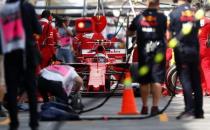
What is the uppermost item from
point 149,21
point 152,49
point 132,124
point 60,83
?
point 149,21

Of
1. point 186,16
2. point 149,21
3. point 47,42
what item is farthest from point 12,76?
point 47,42

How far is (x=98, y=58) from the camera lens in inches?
655

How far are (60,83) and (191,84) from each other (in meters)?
2.10

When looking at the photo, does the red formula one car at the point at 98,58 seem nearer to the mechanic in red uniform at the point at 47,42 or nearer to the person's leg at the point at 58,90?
the mechanic in red uniform at the point at 47,42

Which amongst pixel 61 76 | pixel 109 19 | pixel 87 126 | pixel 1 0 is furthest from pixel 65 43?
pixel 87 126

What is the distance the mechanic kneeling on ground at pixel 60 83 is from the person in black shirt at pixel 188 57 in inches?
72.7

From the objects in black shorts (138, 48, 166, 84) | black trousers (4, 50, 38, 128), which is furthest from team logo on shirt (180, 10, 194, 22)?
black trousers (4, 50, 38, 128)

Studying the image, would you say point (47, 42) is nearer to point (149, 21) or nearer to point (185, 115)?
point (149, 21)

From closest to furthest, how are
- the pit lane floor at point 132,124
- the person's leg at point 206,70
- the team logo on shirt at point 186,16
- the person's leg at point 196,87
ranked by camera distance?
the pit lane floor at point 132,124 → the person's leg at point 196,87 → the team logo on shirt at point 186,16 → the person's leg at point 206,70

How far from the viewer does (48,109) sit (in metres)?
11.6

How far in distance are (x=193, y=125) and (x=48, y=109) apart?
7.31ft

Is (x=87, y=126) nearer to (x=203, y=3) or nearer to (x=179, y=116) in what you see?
(x=179, y=116)

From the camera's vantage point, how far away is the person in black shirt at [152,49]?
11906 millimetres

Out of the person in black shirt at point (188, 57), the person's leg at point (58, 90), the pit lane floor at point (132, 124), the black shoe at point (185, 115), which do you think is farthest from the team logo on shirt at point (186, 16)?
the person's leg at point (58, 90)
